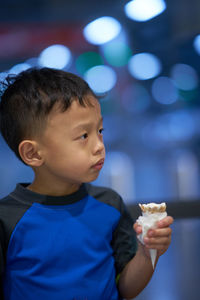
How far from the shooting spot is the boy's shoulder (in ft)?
2.98

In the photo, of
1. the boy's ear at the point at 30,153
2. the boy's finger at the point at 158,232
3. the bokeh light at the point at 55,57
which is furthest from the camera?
the bokeh light at the point at 55,57

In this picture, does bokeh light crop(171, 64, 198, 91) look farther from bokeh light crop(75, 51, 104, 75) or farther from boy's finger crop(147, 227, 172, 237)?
boy's finger crop(147, 227, 172, 237)

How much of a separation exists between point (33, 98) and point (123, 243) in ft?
1.38

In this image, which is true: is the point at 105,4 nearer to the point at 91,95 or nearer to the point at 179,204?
the point at 179,204

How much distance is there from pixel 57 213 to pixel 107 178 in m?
2.10

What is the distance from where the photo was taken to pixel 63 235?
2.65ft

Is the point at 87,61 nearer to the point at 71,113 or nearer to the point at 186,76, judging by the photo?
A: the point at 186,76

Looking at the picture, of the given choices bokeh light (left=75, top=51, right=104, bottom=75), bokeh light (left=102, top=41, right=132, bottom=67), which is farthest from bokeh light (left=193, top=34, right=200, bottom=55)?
bokeh light (left=75, top=51, right=104, bottom=75)

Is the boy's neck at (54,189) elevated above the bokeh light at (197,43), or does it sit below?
below

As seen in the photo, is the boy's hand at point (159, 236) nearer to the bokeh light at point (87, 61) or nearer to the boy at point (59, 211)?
the boy at point (59, 211)

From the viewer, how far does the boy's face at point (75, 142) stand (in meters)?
0.80

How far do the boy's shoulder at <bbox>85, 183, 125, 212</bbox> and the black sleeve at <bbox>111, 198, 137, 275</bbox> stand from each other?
14 mm

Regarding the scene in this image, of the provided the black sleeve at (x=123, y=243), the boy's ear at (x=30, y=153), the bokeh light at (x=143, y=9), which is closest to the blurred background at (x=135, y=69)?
the bokeh light at (x=143, y=9)

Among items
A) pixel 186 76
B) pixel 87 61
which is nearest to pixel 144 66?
pixel 186 76
